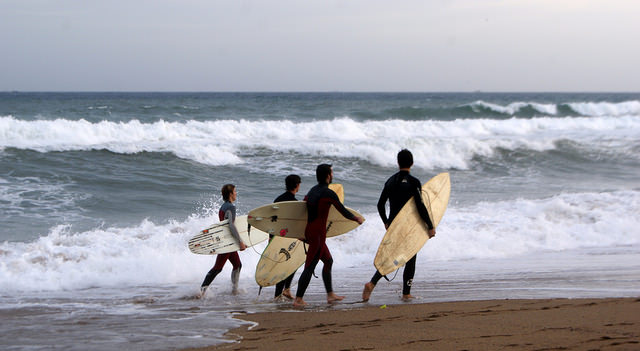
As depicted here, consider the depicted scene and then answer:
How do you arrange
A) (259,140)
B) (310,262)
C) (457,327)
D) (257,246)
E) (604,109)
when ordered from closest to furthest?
(457,327), (310,262), (257,246), (259,140), (604,109)

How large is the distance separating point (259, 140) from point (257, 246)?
42.5 feet

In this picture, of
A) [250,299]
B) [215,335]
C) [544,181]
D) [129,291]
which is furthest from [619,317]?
[544,181]

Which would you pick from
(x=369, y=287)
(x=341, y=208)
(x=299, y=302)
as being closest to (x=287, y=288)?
(x=299, y=302)

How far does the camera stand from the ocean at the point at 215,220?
543 centimetres

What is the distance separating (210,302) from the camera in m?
5.71

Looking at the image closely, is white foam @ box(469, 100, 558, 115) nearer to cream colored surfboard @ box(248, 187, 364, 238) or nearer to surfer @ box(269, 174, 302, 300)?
surfer @ box(269, 174, 302, 300)

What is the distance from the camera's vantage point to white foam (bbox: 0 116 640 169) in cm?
1725

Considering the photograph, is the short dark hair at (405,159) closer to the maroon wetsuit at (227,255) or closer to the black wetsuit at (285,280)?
the black wetsuit at (285,280)

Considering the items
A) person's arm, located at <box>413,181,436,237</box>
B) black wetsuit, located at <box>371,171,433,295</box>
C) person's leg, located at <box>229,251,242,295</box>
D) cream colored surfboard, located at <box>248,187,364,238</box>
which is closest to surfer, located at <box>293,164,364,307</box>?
cream colored surfboard, located at <box>248,187,364,238</box>

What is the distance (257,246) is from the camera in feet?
26.2

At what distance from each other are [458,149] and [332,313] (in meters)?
15.2

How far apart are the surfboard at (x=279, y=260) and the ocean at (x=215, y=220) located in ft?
0.76

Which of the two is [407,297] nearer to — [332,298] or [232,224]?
[332,298]

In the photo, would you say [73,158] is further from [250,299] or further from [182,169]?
[250,299]
